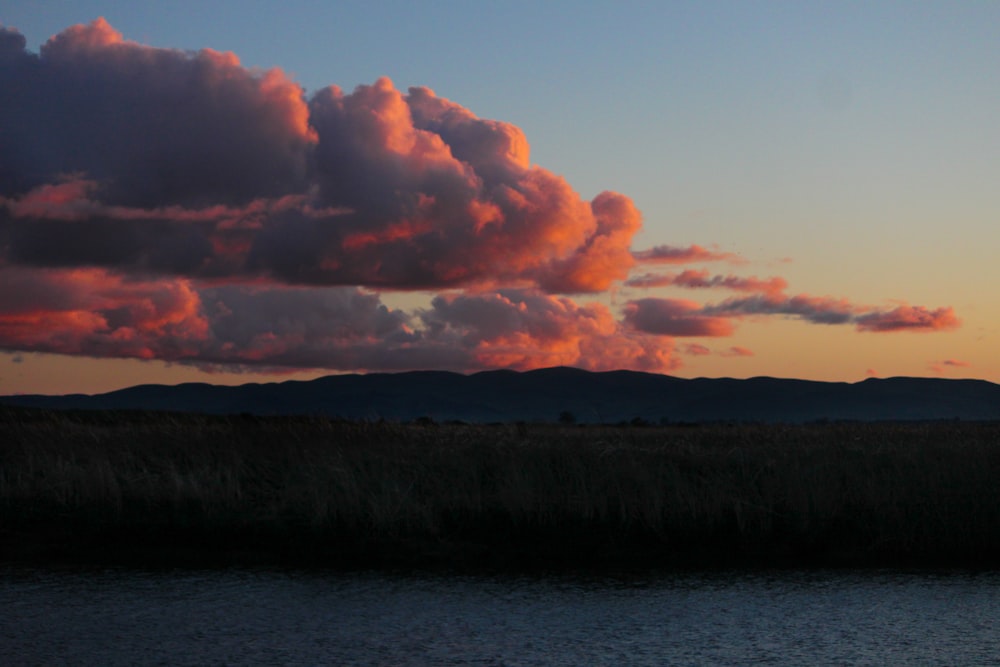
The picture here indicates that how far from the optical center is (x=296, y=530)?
16.0m

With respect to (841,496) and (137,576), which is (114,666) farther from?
(841,496)

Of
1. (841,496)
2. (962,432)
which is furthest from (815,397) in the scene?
(841,496)

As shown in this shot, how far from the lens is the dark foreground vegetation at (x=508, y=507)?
1510 cm

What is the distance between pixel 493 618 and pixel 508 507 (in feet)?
19.8

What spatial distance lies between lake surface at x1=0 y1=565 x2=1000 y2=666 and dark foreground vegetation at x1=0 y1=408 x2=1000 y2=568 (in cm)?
158

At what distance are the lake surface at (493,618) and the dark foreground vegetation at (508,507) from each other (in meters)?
1.58

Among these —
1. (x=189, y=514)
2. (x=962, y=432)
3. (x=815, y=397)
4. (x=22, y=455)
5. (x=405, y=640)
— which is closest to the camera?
(x=405, y=640)

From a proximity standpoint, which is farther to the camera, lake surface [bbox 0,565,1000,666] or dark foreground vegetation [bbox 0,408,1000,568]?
dark foreground vegetation [bbox 0,408,1000,568]

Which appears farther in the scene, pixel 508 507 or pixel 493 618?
pixel 508 507

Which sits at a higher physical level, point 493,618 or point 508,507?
point 508,507

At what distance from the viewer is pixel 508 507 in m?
16.5

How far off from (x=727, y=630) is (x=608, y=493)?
23.1ft

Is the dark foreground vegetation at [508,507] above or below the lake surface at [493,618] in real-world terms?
above

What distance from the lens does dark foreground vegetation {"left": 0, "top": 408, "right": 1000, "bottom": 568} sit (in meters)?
15.1
